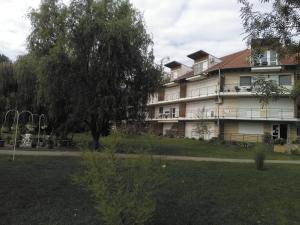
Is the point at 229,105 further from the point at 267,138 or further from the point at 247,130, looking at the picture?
the point at 267,138

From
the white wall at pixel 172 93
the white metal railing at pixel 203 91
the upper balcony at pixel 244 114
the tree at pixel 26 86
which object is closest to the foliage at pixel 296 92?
the tree at pixel 26 86

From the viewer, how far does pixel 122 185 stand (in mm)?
6250

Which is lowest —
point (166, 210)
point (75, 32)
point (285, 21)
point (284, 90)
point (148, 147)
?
point (166, 210)

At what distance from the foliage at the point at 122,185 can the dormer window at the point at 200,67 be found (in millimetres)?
41941

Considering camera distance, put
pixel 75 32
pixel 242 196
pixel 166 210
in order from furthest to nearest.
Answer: pixel 75 32 < pixel 242 196 < pixel 166 210

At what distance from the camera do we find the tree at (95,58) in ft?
70.9

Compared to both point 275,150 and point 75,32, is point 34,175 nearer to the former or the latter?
point 75,32

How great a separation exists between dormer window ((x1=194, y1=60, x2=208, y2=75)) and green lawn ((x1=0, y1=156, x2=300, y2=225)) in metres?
35.2

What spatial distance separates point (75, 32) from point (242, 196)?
15.3 meters

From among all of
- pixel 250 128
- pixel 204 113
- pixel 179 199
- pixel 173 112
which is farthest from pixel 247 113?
pixel 179 199

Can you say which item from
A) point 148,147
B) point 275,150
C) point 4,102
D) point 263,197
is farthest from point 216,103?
point 148,147

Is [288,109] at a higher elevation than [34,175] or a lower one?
higher

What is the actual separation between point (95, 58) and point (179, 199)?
1428 cm

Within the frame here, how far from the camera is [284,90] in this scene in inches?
242
